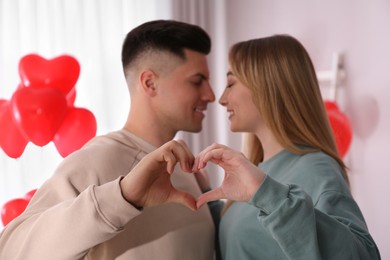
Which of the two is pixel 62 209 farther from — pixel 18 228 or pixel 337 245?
pixel 337 245

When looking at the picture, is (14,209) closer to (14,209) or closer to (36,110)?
(14,209)

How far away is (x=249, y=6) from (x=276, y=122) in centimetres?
197

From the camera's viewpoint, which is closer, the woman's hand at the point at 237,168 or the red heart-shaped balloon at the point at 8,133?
the woman's hand at the point at 237,168

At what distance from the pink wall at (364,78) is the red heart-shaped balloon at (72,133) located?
149 centimetres

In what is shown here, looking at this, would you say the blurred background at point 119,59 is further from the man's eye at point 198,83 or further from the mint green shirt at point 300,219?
the mint green shirt at point 300,219

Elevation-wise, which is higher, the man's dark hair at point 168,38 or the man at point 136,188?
the man's dark hair at point 168,38

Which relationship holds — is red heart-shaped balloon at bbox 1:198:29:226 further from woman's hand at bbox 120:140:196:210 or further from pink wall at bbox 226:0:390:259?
pink wall at bbox 226:0:390:259

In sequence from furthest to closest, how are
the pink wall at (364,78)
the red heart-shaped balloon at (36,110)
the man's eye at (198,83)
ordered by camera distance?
the pink wall at (364,78), the red heart-shaped balloon at (36,110), the man's eye at (198,83)

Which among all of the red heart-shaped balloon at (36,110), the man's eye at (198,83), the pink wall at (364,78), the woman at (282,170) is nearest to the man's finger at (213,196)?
the woman at (282,170)

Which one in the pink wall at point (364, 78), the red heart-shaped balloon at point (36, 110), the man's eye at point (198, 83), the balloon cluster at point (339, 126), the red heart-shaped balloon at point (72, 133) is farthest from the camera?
the pink wall at point (364, 78)

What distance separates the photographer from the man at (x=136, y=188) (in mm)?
1183

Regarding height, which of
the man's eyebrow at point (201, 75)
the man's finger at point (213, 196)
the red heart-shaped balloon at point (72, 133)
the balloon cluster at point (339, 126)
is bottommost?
the balloon cluster at point (339, 126)

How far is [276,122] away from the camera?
5.58ft

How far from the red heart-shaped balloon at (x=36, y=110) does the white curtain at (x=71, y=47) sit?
2.18 feet
